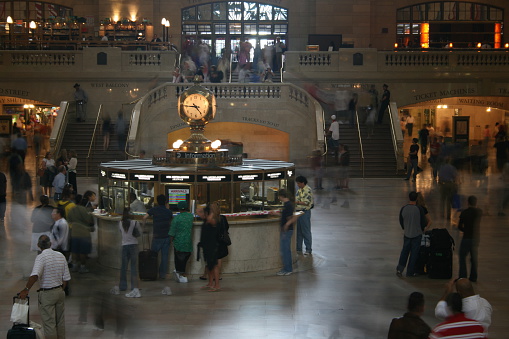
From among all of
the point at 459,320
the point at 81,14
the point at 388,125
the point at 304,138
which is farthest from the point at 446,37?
the point at 459,320

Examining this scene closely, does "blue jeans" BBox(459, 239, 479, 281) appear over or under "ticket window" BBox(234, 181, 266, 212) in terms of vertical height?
under

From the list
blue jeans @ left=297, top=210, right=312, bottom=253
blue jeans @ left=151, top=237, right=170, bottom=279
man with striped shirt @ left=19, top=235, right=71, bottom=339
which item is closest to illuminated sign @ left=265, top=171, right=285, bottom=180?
blue jeans @ left=297, top=210, right=312, bottom=253

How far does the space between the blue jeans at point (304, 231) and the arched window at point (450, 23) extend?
27979 millimetres

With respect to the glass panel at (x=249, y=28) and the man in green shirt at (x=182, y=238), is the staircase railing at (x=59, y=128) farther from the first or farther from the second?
the man in green shirt at (x=182, y=238)

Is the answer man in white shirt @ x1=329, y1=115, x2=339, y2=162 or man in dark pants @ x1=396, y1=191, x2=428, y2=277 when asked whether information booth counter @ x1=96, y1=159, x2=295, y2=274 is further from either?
man in white shirt @ x1=329, y1=115, x2=339, y2=162

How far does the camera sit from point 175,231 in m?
12.6

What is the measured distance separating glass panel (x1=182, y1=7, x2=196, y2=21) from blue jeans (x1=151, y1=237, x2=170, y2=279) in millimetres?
29446

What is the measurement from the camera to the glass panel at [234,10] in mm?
41312

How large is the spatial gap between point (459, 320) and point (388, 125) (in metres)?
24.6

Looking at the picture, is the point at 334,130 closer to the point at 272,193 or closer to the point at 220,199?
the point at 272,193

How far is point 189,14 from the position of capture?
40875mm

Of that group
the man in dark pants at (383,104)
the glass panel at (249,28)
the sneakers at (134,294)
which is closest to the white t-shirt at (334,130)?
the man in dark pants at (383,104)

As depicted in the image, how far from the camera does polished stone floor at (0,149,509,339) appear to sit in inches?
406

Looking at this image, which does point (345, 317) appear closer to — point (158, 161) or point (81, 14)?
point (158, 161)
